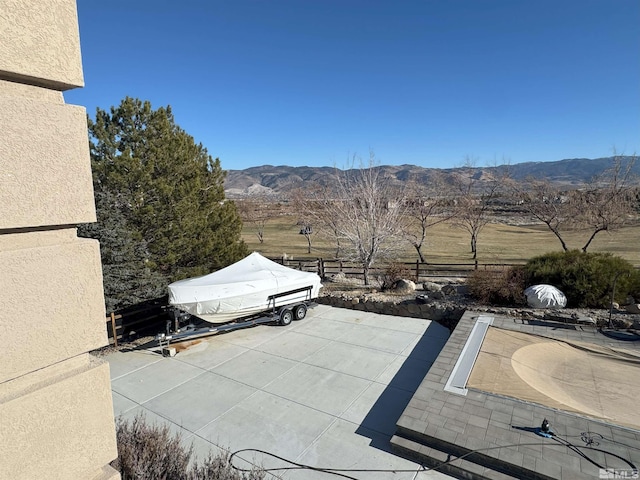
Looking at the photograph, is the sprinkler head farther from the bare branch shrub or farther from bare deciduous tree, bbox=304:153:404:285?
bare deciduous tree, bbox=304:153:404:285

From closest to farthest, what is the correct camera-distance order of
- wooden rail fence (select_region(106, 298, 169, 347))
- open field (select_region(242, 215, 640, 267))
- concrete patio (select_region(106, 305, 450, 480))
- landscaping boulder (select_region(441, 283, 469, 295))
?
1. concrete patio (select_region(106, 305, 450, 480))
2. wooden rail fence (select_region(106, 298, 169, 347))
3. landscaping boulder (select_region(441, 283, 469, 295))
4. open field (select_region(242, 215, 640, 267))

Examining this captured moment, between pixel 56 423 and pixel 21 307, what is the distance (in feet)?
1.85

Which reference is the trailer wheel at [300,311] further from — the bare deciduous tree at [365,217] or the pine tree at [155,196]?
the bare deciduous tree at [365,217]

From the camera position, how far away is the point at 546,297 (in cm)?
993

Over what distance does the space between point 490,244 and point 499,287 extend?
22775 millimetres

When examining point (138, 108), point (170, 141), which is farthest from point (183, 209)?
point (138, 108)

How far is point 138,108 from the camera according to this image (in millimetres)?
11375

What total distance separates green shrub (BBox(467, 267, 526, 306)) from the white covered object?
1.28 feet

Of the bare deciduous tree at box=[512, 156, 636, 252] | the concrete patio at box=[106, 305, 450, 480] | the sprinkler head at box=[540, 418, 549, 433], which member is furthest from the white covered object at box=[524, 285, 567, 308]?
the bare deciduous tree at box=[512, 156, 636, 252]

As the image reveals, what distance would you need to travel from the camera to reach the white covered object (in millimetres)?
9891

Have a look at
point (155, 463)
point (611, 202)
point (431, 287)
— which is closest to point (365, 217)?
point (431, 287)

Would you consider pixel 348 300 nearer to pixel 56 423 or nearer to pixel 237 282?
pixel 237 282

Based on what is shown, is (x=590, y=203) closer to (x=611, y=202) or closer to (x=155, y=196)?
(x=611, y=202)

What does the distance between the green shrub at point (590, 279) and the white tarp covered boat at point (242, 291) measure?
737 centimetres
